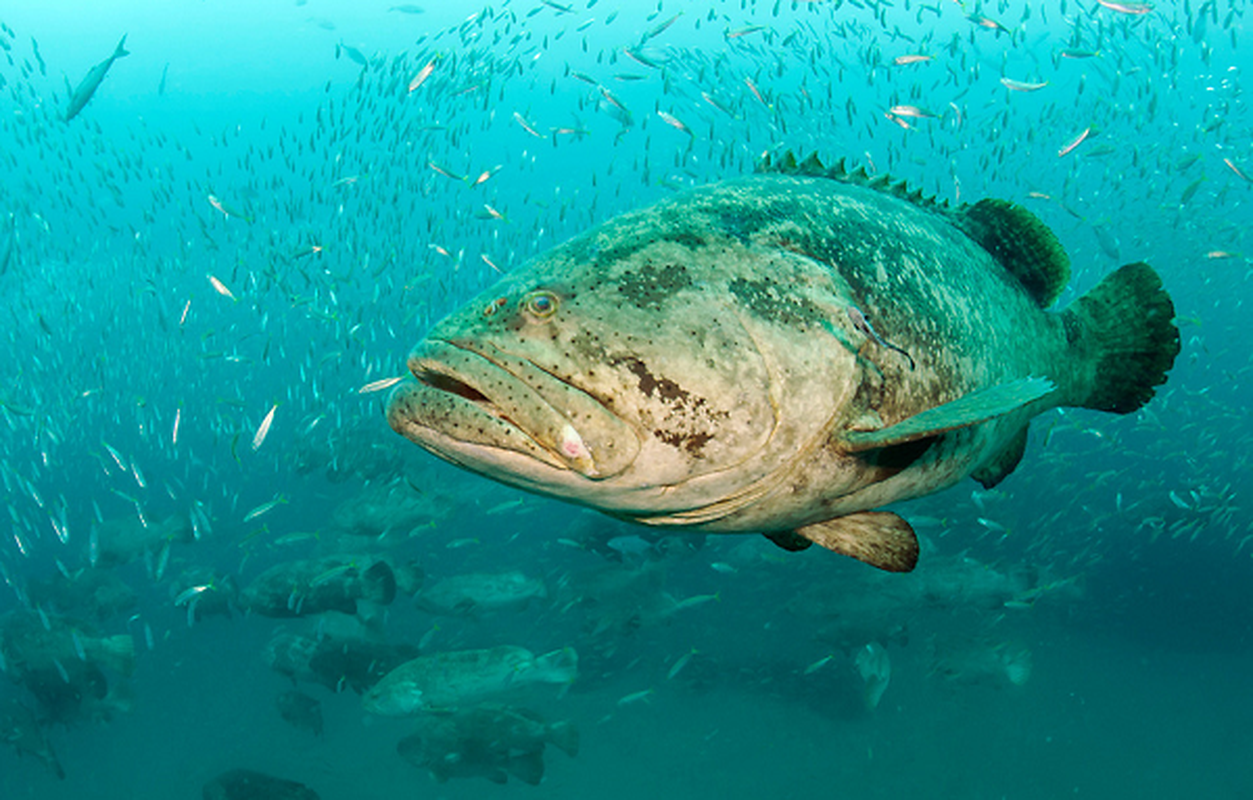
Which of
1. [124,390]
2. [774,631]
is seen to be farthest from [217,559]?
[124,390]

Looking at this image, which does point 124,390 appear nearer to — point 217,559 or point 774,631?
point 217,559

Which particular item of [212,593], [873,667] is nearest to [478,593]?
[873,667]

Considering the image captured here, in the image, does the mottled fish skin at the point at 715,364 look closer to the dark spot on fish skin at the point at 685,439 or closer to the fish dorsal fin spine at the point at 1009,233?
the dark spot on fish skin at the point at 685,439

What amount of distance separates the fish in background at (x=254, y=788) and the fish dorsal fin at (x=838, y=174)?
38.0ft

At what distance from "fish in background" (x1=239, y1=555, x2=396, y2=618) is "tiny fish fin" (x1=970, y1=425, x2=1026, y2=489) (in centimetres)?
1140

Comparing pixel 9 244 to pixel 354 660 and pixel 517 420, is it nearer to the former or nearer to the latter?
pixel 354 660

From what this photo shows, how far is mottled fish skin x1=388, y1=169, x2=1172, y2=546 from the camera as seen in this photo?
5.09 ft

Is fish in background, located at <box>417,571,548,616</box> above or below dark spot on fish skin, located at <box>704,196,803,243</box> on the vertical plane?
below

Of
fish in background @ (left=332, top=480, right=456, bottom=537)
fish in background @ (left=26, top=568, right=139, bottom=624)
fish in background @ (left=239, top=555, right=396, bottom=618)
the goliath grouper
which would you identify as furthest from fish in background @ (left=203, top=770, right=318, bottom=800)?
the goliath grouper

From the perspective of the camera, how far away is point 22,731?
41.4ft

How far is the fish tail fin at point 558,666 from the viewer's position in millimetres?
10812

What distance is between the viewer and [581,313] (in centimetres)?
162

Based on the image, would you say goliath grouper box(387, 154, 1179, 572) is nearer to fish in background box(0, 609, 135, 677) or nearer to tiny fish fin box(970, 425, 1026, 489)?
tiny fish fin box(970, 425, 1026, 489)

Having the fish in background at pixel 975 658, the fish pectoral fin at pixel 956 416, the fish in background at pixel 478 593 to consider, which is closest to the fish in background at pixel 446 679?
the fish in background at pixel 478 593
